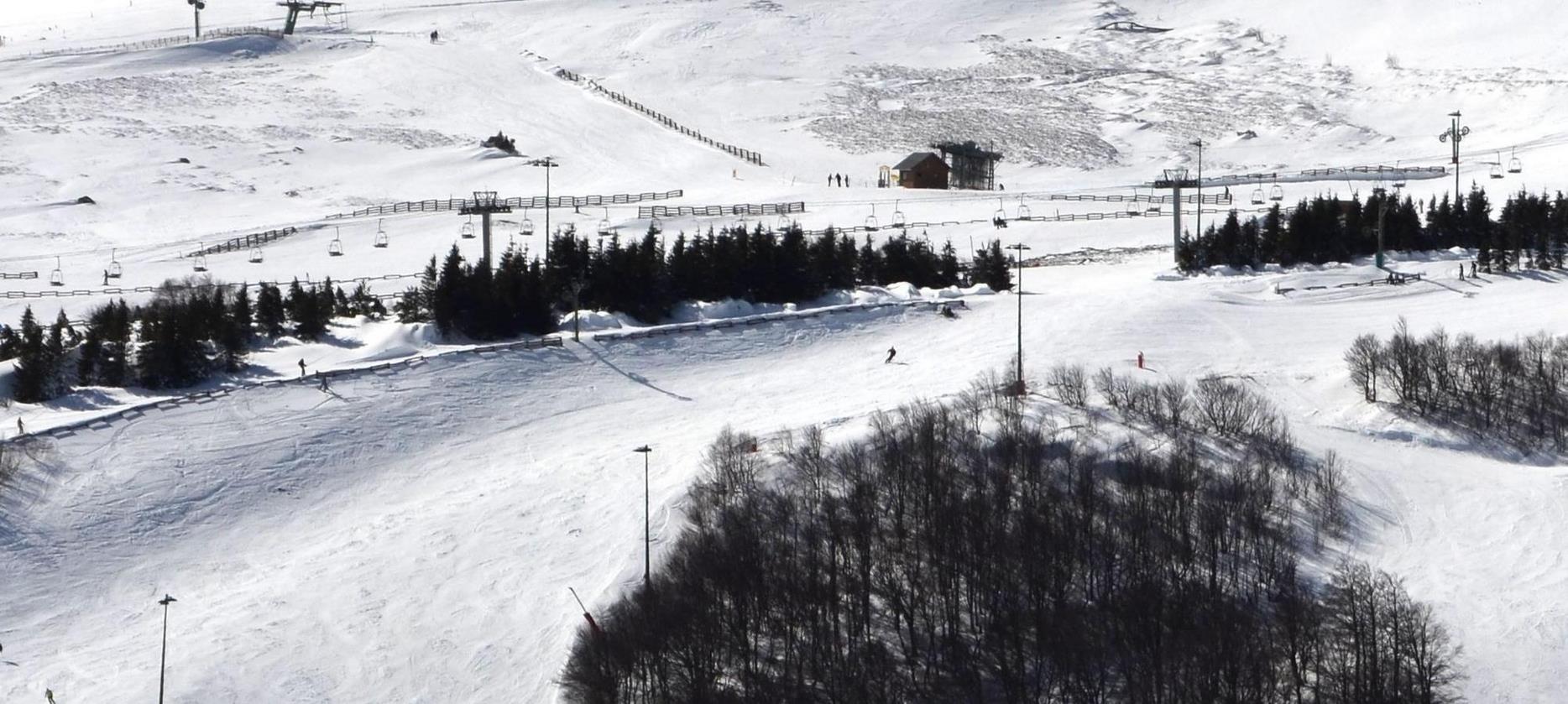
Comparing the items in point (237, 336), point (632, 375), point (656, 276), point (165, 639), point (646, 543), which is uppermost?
point (656, 276)

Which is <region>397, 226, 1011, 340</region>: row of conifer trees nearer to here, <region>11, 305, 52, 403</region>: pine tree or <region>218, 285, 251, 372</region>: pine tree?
<region>218, 285, 251, 372</region>: pine tree

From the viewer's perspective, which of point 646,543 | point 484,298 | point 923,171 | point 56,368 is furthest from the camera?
point 923,171

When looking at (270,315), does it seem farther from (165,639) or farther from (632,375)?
(165,639)

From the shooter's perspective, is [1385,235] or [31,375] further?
[1385,235]

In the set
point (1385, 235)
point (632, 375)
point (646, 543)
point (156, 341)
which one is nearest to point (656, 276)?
point (632, 375)

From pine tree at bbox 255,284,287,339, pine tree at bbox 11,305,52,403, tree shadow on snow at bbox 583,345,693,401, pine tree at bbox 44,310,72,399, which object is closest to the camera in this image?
pine tree at bbox 11,305,52,403

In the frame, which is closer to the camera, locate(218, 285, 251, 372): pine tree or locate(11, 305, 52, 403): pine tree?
locate(11, 305, 52, 403): pine tree

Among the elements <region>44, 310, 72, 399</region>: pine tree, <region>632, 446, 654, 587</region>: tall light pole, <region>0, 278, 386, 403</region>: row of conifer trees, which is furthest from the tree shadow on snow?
<region>44, 310, 72, 399</region>: pine tree

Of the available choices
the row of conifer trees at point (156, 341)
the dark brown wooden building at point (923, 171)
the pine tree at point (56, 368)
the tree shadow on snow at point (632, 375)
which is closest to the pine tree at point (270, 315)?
the row of conifer trees at point (156, 341)

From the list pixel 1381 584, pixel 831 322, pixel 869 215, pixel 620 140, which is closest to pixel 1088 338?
pixel 831 322
